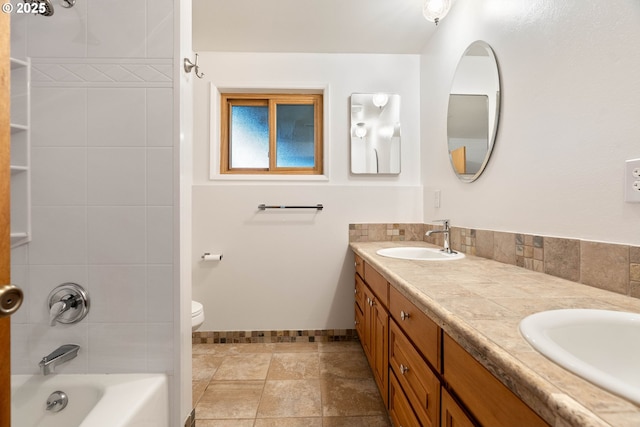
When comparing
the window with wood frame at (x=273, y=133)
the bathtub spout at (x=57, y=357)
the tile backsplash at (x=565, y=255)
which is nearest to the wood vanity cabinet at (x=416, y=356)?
the tile backsplash at (x=565, y=255)

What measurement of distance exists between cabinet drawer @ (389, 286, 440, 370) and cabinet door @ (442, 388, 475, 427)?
0.24 feet

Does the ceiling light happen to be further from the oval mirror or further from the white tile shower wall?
the white tile shower wall

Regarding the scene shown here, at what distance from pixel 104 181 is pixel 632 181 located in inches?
66.8

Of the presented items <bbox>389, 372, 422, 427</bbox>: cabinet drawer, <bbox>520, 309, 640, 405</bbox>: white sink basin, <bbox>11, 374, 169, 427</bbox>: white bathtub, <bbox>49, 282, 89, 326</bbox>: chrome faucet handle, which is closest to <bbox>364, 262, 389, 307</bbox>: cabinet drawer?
<bbox>389, 372, 422, 427</bbox>: cabinet drawer

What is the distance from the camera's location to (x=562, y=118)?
997mm

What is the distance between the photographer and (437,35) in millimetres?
2010

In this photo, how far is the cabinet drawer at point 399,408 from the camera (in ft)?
3.21

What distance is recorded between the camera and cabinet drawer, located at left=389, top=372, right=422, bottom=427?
979 millimetres

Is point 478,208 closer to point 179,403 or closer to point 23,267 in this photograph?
point 179,403

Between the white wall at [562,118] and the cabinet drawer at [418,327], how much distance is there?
0.61 m

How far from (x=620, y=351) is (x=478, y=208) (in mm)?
1042

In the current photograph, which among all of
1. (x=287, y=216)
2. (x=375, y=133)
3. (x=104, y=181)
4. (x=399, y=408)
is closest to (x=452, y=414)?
(x=399, y=408)

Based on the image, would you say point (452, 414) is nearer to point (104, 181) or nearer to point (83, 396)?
point (83, 396)

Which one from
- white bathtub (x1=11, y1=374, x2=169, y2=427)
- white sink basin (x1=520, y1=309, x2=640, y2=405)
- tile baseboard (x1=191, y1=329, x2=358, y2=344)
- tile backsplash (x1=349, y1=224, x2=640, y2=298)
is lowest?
tile baseboard (x1=191, y1=329, x2=358, y2=344)
